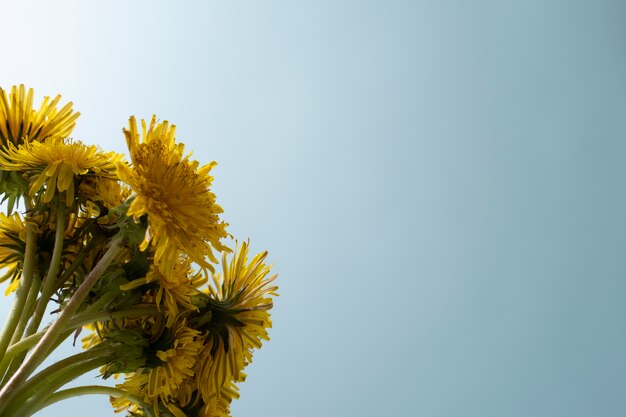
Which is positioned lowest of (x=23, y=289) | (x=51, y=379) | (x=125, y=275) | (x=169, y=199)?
(x=51, y=379)

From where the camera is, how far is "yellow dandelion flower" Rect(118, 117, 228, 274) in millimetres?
992

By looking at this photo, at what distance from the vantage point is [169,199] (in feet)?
3.40

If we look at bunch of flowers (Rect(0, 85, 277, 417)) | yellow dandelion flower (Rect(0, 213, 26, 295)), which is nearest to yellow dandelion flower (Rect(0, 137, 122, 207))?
bunch of flowers (Rect(0, 85, 277, 417))

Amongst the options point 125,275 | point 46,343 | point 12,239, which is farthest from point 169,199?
point 12,239

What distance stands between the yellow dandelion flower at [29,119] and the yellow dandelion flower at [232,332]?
1.74 feet

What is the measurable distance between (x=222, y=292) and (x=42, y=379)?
41 centimetres

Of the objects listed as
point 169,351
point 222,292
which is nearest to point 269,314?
point 222,292

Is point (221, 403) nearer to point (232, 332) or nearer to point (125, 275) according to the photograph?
point (232, 332)

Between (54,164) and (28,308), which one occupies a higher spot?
(54,164)

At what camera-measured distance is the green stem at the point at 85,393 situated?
1.01 metres

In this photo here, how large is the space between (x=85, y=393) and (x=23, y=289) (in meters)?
0.23

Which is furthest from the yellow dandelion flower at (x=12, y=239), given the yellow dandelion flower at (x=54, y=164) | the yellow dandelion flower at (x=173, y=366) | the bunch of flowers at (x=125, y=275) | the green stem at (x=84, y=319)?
the yellow dandelion flower at (x=173, y=366)

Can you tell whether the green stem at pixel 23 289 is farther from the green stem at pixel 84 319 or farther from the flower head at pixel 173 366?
the flower head at pixel 173 366

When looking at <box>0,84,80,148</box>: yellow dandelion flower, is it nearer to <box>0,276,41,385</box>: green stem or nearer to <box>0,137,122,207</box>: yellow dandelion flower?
<box>0,137,122,207</box>: yellow dandelion flower
